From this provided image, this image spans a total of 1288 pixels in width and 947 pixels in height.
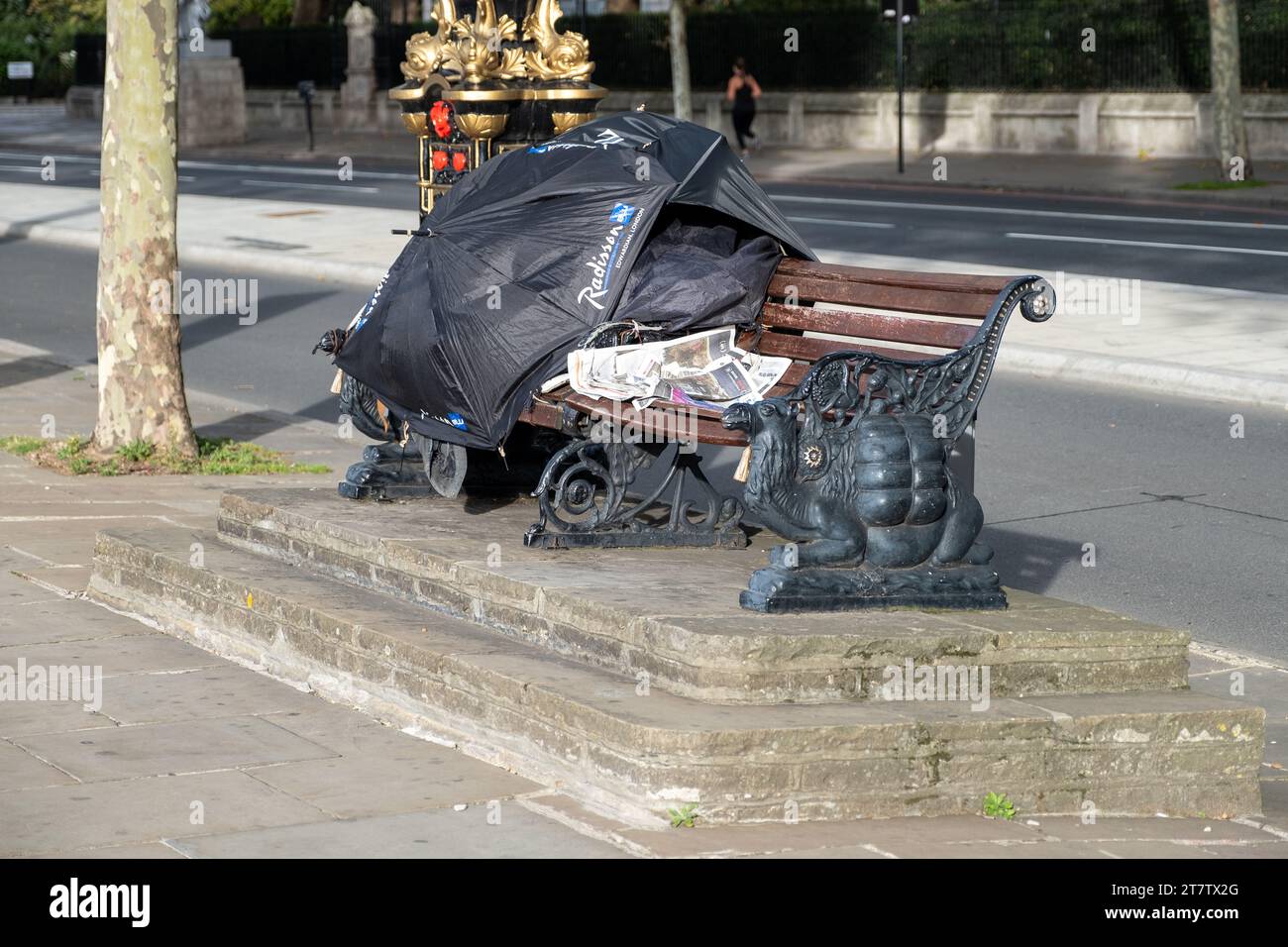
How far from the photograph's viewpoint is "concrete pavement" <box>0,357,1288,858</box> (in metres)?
4.63

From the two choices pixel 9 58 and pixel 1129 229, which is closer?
pixel 1129 229

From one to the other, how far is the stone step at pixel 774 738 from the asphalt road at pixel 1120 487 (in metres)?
1.98

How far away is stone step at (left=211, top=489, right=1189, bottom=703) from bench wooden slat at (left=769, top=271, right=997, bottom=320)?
98 cm

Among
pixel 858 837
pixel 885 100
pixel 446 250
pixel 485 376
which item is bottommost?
pixel 858 837

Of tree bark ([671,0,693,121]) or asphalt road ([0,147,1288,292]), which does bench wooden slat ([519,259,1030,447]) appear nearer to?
asphalt road ([0,147,1288,292])

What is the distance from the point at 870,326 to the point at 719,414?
731 mm

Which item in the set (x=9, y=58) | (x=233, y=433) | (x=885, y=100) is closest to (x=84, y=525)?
(x=233, y=433)

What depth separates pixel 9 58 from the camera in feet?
207

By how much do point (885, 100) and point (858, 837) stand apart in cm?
3338

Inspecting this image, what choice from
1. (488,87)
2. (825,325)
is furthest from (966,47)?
(825,325)

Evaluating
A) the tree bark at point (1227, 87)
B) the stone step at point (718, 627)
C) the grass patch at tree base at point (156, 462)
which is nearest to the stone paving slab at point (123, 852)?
the stone step at point (718, 627)

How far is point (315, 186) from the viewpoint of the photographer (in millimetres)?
31031
